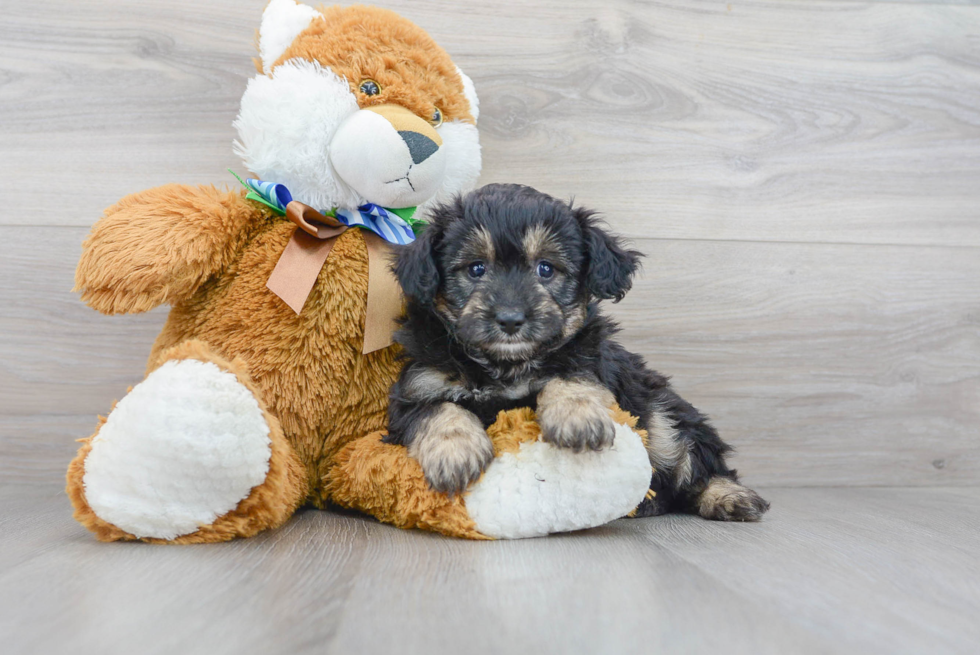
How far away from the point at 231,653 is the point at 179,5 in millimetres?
1950

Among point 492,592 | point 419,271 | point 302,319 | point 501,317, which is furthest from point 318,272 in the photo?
point 492,592

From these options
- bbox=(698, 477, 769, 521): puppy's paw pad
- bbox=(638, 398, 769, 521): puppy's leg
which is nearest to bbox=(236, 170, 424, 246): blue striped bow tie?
bbox=(638, 398, 769, 521): puppy's leg

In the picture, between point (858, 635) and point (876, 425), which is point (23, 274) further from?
point (876, 425)

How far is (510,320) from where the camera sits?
1448 millimetres

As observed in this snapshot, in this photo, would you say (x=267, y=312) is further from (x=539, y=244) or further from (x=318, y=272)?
(x=539, y=244)

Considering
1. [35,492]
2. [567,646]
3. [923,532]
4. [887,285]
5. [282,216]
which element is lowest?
[35,492]

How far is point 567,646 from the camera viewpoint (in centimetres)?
96

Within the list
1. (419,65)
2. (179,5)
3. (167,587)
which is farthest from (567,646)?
(179,5)

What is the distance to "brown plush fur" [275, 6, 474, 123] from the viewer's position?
169cm

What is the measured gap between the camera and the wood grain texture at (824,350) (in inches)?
92.0

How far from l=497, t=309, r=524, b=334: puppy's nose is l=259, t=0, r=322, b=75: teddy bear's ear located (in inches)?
34.8

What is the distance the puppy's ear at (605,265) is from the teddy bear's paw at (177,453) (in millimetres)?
776

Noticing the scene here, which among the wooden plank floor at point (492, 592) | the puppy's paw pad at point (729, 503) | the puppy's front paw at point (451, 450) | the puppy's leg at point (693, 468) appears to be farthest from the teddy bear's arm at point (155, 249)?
the puppy's paw pad at point (729, 503)

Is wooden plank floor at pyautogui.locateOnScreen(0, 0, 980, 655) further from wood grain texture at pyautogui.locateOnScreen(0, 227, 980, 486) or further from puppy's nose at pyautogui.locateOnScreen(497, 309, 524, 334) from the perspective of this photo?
puppy's nose at pyautogui.locateOnScreen(497, 309, 524, 334)
